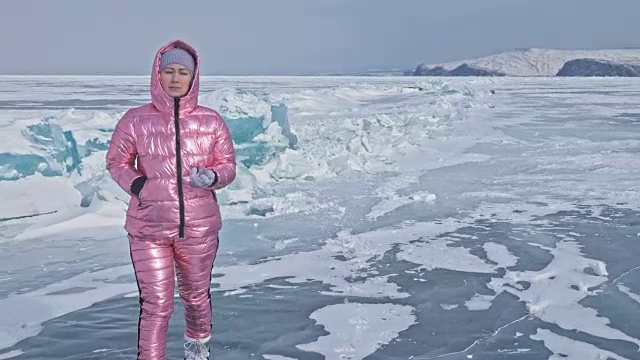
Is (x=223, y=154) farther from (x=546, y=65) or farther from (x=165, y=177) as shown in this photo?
(x=546, y=65)

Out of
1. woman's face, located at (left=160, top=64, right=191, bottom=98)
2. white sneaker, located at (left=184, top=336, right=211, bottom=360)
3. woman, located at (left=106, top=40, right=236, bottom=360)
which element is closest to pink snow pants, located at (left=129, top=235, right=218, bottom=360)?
woman, located at (left=106, top=40, right=236, bottom=360)

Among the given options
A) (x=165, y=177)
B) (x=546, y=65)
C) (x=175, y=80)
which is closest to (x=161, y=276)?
(x=165, y=177)

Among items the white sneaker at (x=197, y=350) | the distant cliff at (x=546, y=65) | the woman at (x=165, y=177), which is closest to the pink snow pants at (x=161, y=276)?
the woman at (x=165, y=177)

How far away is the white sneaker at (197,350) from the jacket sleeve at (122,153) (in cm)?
73

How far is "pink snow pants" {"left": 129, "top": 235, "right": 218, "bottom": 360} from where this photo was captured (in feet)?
7.57

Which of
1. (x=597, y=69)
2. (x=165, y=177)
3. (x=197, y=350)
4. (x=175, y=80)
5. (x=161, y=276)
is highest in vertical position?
(x=597, y=69)

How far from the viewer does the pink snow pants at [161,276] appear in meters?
2.31

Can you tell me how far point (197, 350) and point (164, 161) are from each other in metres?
0.84

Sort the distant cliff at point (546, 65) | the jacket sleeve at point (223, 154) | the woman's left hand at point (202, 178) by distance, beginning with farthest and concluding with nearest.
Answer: the distant cliff at point (546, 65)
the jacket sleeve at point (223, 154)
the woman's left hand at point (202, 178)

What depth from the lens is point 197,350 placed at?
2578 mm

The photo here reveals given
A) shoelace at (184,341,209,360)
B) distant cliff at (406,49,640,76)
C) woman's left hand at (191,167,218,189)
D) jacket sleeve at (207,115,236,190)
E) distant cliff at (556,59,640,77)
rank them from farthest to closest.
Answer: distant cliff at (406,49,640,76)
distant cliff at (556,59,640,77)
shoelace at (184,341,209,360)
jacket sleeve at (207,115,236,190)
woman's left hand at (191,167,218,189)

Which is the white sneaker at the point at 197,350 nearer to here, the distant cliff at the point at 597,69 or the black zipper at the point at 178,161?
the black zipper at the point at 178,161

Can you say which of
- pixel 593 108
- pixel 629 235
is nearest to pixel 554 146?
pixel 629 235

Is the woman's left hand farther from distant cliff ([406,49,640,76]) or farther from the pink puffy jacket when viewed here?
distant cliff ([406,49,640,76])
